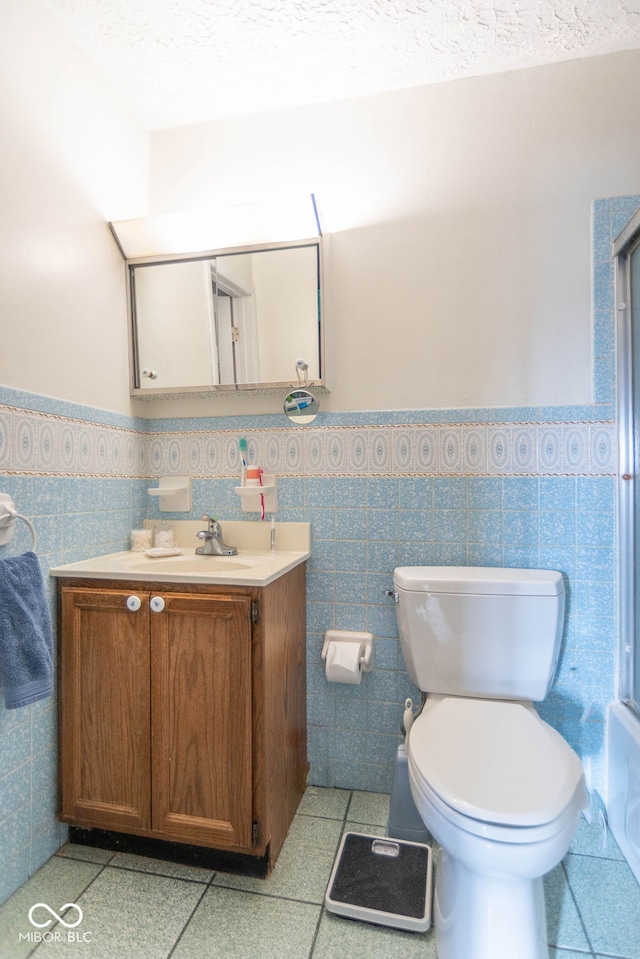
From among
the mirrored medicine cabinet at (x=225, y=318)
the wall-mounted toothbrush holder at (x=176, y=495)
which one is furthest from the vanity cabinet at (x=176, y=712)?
the mirrored medicine cabinet at (x=225, y=318)

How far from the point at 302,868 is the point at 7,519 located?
1.23 metres

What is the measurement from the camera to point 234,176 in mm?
1840

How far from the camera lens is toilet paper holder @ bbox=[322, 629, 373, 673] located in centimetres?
162

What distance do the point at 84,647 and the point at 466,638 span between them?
1.11 meters

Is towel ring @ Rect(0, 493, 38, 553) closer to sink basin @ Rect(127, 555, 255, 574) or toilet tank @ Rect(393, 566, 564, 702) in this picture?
sink basin @ Rect(127, 555, 255, 574)

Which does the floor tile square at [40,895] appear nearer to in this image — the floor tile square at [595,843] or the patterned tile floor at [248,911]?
the patterned tile floor at [248,911]

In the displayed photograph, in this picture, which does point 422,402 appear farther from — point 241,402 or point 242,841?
point 242,841

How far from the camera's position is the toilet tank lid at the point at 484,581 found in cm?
140

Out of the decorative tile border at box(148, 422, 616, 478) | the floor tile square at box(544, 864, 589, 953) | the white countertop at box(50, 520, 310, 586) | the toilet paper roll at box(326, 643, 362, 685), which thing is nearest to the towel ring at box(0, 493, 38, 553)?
the white countertop at box(50, 520, 310, 586)

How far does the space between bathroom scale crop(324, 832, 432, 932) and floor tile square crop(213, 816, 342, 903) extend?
40 millimetres

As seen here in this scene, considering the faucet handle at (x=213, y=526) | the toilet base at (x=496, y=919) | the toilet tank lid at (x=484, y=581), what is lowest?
the toilet base at (x=496, y=919)

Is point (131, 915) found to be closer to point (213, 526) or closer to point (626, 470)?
point (213, 526)

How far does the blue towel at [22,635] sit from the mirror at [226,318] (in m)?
0.81

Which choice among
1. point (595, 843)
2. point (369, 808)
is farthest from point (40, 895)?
point (595, 843)
